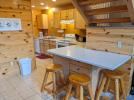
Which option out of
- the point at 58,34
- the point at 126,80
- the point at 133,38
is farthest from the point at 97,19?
the point at 58,34

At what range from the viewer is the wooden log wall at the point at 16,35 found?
337cm

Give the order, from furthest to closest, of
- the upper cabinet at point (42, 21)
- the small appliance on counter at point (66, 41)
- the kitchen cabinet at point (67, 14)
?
1. the upper cabinet at point (42, 21)
2. the kitchen cabinet at point (67, 14)
3. the small appliance on counter at point (66, 41)

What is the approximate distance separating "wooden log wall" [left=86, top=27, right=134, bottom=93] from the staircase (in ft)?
0.59

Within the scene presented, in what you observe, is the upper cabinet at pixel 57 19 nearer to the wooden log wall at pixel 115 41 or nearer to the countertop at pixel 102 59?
the wooden log wall at pixel 115 41

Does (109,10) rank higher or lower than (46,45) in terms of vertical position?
higher

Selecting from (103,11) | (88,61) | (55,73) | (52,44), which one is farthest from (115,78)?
(52,44)

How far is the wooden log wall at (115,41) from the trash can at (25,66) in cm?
199

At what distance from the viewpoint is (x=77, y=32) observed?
16.4 feet

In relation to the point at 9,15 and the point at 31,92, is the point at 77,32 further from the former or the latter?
the point at 31,92

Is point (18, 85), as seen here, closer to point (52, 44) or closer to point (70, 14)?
point (52, 44)

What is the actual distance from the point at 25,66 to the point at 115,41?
2628 mm

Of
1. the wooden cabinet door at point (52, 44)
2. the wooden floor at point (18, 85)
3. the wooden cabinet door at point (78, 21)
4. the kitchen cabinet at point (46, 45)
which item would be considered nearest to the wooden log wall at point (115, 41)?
the wooden floor at point (18, 85)

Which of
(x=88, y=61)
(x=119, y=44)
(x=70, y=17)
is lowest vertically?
(x=88, y=61)

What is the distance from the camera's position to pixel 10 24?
11.2 ft
